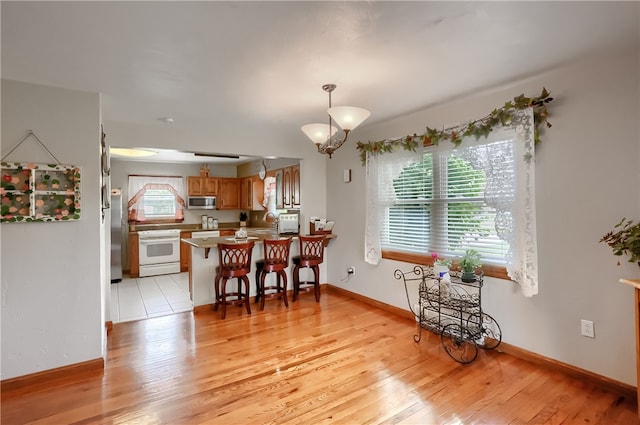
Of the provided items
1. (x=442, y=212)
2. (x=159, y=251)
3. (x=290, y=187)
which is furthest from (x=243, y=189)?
(x=442, y=212)

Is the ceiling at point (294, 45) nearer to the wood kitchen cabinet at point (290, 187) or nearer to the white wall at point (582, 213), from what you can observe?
the white wall at point (582, 213)

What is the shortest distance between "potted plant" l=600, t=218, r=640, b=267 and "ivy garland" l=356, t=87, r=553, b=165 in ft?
2.79

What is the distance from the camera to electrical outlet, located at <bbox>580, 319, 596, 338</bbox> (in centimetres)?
234

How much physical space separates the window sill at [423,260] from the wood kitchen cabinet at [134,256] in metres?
4.70

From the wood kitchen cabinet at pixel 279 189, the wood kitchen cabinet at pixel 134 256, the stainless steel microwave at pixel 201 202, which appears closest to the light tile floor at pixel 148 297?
the wood kitchen cabinet at pixel 134 256

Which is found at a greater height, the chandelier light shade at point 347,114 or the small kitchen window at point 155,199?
the chandelier light shade at point 347,114

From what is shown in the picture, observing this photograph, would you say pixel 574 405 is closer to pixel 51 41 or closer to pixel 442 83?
pixel 442 83

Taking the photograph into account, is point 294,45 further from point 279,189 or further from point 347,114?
point 279,189

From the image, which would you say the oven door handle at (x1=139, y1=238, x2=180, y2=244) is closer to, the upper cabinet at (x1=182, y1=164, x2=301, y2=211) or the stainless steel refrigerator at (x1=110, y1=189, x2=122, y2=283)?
the stainless steel refrigerator at (x1=110, y1=189, x2=122, y2=283)

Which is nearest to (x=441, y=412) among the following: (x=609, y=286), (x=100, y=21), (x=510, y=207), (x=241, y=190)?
(x=609, y=286)

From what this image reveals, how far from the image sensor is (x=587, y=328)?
237 cm

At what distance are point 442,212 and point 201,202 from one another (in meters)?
5.20

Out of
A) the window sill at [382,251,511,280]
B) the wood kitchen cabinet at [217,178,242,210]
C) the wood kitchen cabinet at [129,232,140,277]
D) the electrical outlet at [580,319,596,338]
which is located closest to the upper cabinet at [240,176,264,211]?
the wood kitchen cabinet at [217,178,242,210]

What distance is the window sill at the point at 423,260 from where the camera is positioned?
2869 mm
